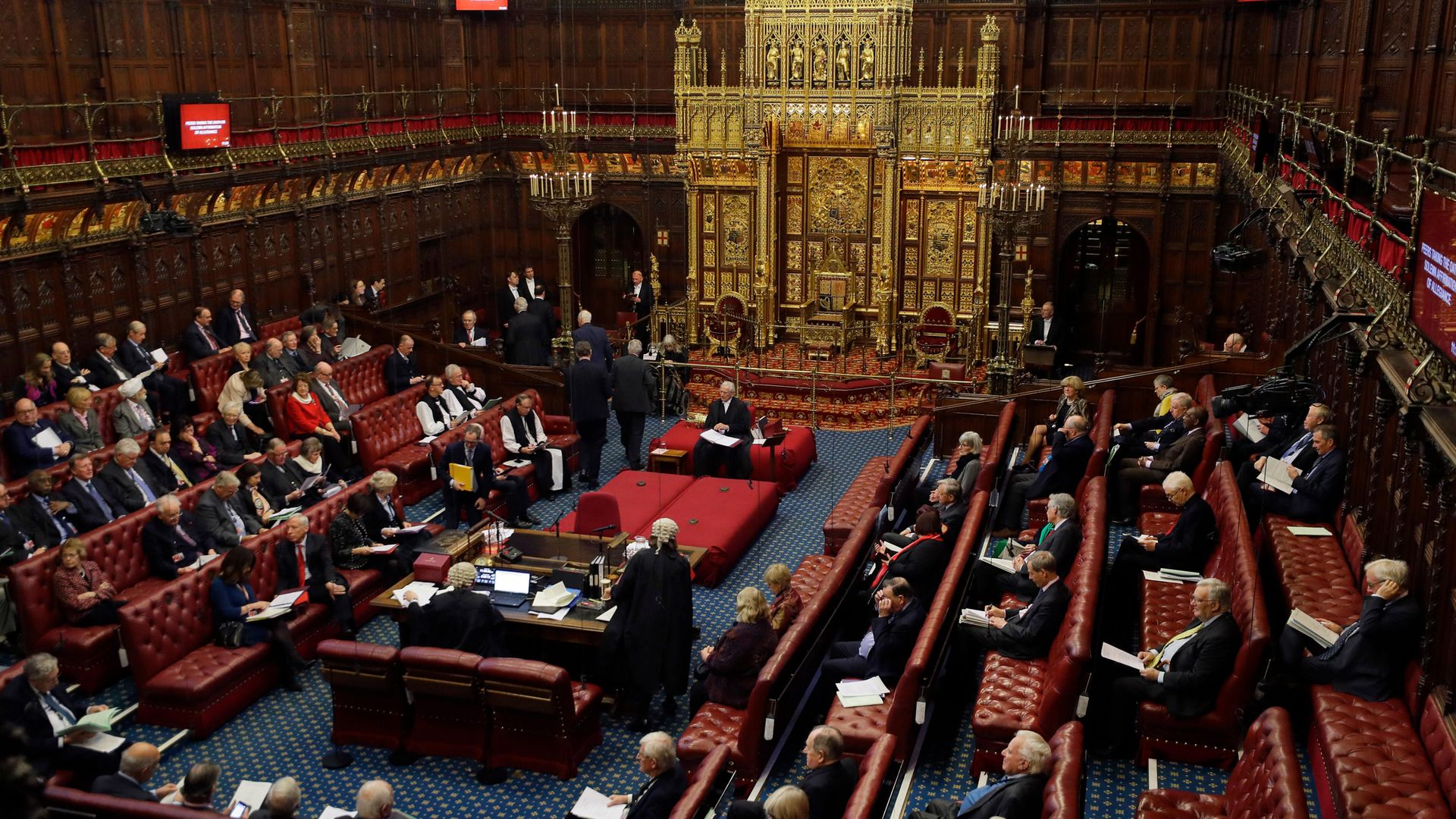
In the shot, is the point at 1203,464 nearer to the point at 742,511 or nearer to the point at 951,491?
the point at 951,491

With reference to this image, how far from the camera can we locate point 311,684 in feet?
31.7

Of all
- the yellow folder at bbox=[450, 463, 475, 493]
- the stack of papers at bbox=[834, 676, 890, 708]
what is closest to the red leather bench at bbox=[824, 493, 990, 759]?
the stack of papers at bbox=[834, 676, 890, 708]

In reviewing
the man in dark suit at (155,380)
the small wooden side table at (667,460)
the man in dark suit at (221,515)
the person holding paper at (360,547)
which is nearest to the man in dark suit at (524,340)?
the small wooden side table at (667,460)

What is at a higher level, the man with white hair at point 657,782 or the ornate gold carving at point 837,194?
the ornate gold carving at point 837,194

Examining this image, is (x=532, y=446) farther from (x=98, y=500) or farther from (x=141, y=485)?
(x=98, y=500)

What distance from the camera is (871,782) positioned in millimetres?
6305

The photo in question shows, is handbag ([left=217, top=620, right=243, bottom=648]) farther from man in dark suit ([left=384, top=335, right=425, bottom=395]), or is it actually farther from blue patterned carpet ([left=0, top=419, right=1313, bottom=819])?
man in dark suit ([left=384, top=335, right=425, bottom=395])

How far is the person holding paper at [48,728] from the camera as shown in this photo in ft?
23.9

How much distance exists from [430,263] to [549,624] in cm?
1322

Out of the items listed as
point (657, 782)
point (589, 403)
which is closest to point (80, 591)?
point (657, 782)

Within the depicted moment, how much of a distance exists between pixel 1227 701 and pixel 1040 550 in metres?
1.90

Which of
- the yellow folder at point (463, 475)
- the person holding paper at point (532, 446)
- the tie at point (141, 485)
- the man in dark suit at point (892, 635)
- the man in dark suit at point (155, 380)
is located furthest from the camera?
the person holding paper at point (532, 446)

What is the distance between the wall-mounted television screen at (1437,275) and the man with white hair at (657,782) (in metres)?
4.42

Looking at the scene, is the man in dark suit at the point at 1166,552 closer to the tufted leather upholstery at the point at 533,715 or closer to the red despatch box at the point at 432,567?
the tufted leather upholstery at the point at 533,715
